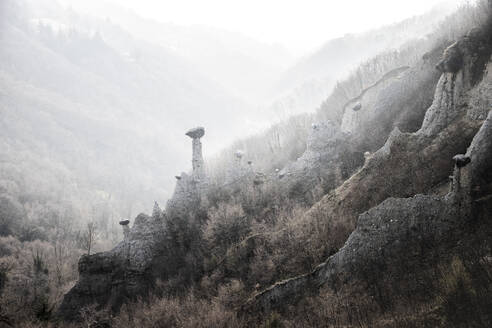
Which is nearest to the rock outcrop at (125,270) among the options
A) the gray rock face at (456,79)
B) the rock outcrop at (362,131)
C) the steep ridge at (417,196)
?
the rock outcrop at (362,131)

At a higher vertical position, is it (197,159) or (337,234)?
(197,159)

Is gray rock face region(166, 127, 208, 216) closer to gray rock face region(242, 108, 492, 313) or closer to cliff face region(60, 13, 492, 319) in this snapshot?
cliff face region(60, 13, 492, 319)

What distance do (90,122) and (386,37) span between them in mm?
124417

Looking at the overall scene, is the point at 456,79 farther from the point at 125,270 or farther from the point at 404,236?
the point at 125,270

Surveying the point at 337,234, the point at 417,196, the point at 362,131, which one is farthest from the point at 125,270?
the point at 417,196

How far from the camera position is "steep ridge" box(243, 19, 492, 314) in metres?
18.6

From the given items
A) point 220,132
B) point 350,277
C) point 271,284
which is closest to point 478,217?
point 350,277

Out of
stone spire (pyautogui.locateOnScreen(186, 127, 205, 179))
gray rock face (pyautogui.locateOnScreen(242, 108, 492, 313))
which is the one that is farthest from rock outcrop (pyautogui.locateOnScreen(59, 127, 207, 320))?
gray rock face (pyautogui.locateOnScreen(242, 108, 492, 313))

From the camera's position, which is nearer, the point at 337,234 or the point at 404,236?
the point at 404,236

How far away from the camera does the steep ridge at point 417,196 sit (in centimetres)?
1862

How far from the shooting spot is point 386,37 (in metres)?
126

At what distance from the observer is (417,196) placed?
19.6m

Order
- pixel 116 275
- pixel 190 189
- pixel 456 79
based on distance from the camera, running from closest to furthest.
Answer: pixel 456 79 → pixel 116 275 → pixel 190 189

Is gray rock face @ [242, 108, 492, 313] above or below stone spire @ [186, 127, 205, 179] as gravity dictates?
below
